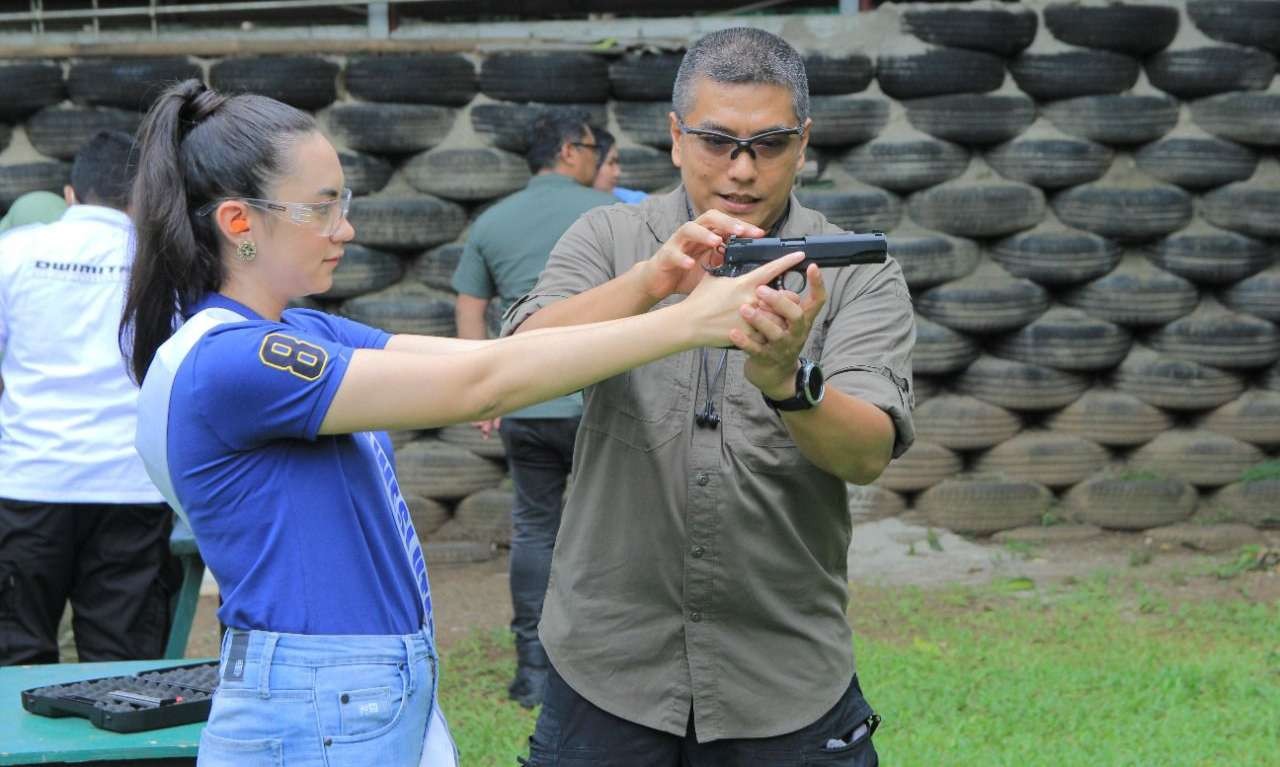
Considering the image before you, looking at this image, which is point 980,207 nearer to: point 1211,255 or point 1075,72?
point 1075,72

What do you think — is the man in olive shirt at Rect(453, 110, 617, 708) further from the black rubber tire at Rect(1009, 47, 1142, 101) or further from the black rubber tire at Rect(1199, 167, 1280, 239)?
the black rubber tire at Rect(1199, 167, 1280, 239)

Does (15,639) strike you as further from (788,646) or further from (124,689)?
(788,646)

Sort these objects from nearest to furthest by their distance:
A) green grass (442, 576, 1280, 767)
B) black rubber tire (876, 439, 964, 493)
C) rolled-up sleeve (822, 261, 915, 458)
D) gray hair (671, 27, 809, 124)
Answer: rolled-up sleeve (822, 261, 915, 458) → gray hair (671, 27, 809, 124) → green grass (442, 576, 1280, 767) → black rubber tire (876, 439, 964, 493)

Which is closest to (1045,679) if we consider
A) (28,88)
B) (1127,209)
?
(1127,209)

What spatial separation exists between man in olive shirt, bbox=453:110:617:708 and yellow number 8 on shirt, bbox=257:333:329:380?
10.0ft

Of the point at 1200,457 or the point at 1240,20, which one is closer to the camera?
the point at 1240,20

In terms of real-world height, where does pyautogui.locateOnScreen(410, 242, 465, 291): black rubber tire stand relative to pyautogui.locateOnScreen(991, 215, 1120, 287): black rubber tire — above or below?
below

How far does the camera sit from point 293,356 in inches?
87.5

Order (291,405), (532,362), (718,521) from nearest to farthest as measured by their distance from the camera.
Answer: (291,405) → (532,362) → (718,521)

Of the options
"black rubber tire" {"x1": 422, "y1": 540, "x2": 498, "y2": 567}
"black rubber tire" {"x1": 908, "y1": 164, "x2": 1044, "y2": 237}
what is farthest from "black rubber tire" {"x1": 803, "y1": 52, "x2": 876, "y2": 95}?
"black rubber tire" {"x1": 422, "y1": 540, "x2": 498, "y2": 567}

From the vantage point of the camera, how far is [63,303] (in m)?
4.52

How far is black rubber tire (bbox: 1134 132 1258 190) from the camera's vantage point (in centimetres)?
707

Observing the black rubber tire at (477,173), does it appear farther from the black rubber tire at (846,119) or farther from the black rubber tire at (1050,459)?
the black rubber tire at (1050,459)

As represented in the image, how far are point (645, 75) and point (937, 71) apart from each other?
1.39m
